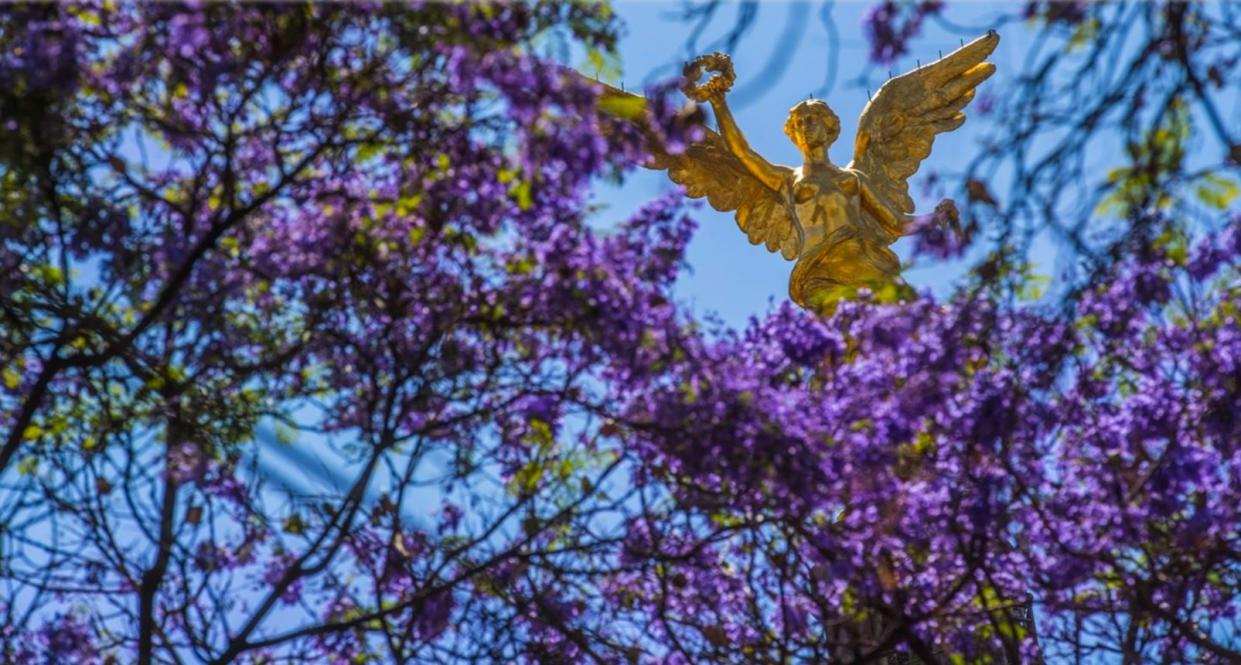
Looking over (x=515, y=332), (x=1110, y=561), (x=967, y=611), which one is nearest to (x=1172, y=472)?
(x=1110, y=561)

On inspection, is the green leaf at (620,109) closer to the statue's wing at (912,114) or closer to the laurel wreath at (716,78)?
the laurel wreath at (716,78)

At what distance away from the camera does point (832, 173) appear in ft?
44.9

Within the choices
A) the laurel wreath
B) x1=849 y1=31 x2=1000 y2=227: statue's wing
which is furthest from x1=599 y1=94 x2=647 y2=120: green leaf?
x1=849 y1=31 x2=1000 y2=227: statue's wing

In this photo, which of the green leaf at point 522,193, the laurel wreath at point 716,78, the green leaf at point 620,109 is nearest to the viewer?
the green leaf at point 620,109

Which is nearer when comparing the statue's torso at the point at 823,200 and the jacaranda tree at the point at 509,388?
the jacaranda tree at the point at 509,388

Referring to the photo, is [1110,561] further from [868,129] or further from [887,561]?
[868,129]

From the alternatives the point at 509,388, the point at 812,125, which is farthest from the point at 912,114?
the point at 509,388

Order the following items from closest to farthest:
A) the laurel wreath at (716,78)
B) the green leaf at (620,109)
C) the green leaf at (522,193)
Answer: the green leaf at (620,109) < the green leaf at (522,193) < the laurel wreath at (716,78)

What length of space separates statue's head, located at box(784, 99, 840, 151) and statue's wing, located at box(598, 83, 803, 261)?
0.26 metres

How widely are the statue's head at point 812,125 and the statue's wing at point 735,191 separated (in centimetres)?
26

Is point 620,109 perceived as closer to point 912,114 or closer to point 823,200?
point 823,200

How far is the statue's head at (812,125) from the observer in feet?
45.2

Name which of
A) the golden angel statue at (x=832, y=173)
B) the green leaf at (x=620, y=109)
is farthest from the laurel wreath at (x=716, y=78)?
the green leaf at (x=620, y=109)

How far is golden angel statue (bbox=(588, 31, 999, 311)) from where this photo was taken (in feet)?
43.7
